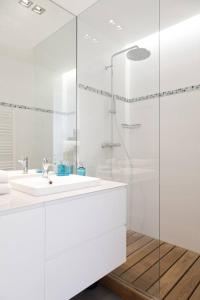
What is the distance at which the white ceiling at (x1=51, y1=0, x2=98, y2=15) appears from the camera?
1.87 meters

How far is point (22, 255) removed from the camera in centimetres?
103

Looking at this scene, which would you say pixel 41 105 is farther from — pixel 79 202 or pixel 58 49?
pixel 79 202

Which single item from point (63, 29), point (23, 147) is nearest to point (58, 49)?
point (63, 29)

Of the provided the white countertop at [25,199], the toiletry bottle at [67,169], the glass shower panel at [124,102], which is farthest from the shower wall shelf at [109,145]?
the white countertop at [25,199]

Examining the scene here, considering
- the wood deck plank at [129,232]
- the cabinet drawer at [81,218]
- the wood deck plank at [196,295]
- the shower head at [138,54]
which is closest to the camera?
the cabinet drawer at [81,218]

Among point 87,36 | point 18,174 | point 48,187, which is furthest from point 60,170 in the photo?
point 87,36

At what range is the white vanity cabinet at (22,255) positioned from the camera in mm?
966

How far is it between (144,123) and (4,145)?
138cm

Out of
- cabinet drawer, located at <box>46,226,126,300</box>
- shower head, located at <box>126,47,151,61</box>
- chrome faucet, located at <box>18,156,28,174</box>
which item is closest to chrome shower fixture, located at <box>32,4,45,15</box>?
shower head, located at <box>126,47,151,61</box>

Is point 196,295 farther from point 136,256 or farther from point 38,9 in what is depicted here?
point 38,9

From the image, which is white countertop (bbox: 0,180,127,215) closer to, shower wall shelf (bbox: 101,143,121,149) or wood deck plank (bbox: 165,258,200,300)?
shower wall shelf (bbox: 101,143,121,149)

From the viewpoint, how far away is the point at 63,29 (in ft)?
6.77

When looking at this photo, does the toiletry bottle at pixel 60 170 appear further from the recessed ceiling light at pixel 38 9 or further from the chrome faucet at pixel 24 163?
the recessed ceiling light at pixel 38 9

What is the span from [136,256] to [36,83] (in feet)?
5.78
